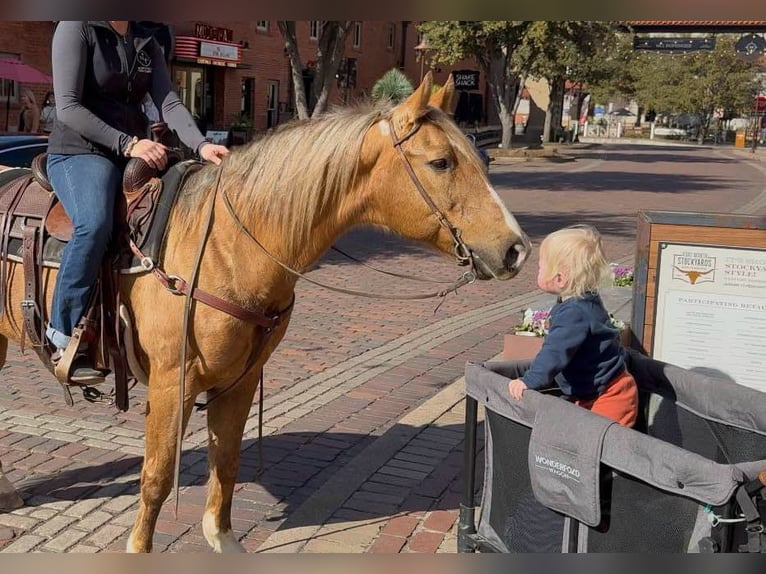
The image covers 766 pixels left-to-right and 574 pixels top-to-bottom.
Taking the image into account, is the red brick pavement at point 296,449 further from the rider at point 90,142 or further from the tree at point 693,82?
the tree at point 693,82

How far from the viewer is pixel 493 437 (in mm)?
3656

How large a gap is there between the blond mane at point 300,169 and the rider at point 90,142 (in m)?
0.27

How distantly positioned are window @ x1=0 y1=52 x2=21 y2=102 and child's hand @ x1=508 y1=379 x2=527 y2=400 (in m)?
21.9

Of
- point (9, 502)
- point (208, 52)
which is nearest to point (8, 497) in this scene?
point (9, 502)

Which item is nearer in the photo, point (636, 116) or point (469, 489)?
point (469, 489)

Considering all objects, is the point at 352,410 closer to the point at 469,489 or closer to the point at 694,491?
the point at 469,489

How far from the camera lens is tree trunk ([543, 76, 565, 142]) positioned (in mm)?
→ 52141

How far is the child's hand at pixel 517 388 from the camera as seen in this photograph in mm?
3389

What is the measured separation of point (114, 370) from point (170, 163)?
0.97 metres

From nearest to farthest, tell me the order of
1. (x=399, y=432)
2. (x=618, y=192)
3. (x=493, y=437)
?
(x=493, y=437), (x=399, y=432), (x=618, y=192)

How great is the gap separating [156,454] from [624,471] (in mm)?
1932

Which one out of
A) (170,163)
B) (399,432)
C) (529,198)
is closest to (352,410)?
(399,432)

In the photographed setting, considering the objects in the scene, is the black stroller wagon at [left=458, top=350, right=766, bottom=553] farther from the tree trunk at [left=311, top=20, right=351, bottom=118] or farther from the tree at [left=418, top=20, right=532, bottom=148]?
the tree at [left=418, top=20, right=532, bottom=148]

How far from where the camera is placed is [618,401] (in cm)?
371
